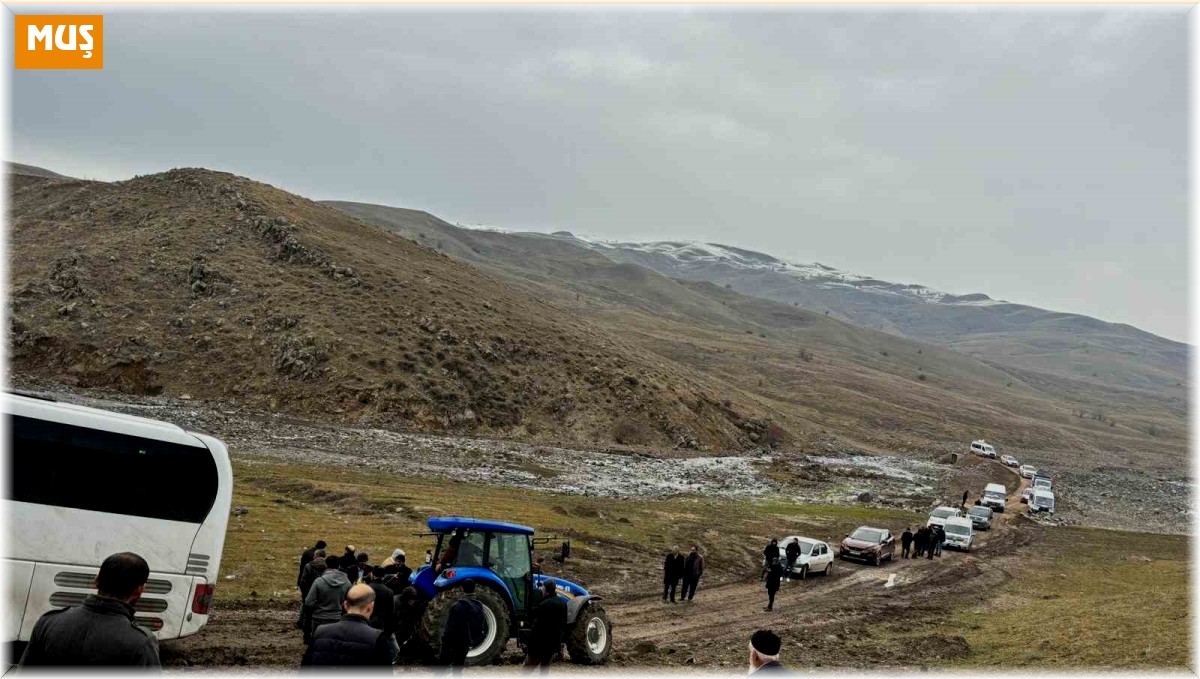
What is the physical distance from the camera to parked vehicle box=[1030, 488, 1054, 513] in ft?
180

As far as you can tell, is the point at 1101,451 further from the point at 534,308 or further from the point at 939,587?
the point at 939,587

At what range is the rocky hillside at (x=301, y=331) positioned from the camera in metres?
57.5

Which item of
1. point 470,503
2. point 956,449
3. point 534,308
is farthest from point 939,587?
point 956,449

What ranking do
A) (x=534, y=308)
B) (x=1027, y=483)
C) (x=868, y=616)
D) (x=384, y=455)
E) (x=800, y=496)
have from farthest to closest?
(x=534, y=308)
(x=1027, y=483)
(x=800, y=496)
(x=384, y=455)
(x=868, y=616)

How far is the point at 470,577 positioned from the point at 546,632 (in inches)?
71.4

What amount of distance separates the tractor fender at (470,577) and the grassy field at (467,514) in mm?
5764

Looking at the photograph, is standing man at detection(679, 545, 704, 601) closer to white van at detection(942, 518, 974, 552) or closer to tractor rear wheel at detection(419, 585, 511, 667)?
tractor rear wheel at detection(419, 585, 511, 667)

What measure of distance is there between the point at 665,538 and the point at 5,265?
63.8 metres

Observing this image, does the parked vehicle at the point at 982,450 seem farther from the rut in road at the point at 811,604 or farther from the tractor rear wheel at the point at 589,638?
the tractor rear wheel at the point at 589,638

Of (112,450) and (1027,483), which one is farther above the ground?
(112,450)

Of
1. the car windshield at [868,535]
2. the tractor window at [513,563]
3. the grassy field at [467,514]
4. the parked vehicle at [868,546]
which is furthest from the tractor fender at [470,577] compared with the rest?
the car windshield at [868,535]

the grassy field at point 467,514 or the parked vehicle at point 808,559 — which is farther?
the parked vehicle at point 808,559

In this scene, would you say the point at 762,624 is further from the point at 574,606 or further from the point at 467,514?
the point at 467,514

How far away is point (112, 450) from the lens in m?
10.8
